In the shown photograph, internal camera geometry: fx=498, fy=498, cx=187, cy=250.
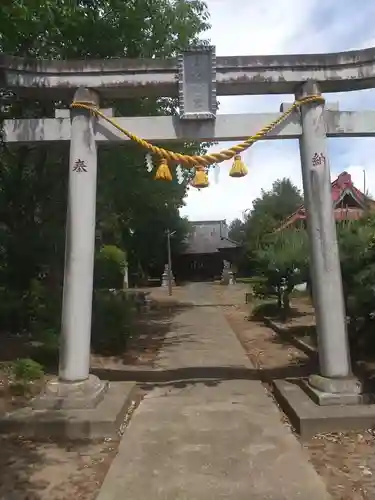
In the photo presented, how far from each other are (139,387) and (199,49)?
500cm

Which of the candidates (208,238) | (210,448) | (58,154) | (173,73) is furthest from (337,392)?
(208,238)

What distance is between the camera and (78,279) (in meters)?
6.33

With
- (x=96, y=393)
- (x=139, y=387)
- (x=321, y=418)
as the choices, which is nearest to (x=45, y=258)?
(x=139, y=387)

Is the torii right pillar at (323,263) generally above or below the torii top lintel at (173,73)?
below

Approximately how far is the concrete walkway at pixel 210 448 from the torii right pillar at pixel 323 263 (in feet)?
2.91

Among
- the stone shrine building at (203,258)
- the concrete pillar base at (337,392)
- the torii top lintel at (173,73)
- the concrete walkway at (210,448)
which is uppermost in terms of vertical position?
the stone shrine building at (203,258)

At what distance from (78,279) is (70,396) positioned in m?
1.44

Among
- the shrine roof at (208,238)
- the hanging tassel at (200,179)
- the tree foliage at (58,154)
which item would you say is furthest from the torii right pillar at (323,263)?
the shrine roof at (208,238)

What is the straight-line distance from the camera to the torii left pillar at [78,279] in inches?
245

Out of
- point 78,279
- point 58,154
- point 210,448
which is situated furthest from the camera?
point 58,154

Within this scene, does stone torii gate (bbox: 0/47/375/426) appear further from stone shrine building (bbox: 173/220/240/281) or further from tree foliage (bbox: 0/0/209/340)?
stone shrine building (bbox: 173/220/240/281)

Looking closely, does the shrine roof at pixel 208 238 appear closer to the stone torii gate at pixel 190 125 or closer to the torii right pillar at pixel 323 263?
the stone torii gate at pixel 190 125

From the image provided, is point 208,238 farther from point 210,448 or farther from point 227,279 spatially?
point 210,448

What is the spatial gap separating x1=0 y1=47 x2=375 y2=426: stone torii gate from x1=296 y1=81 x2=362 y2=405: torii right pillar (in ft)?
0.04
